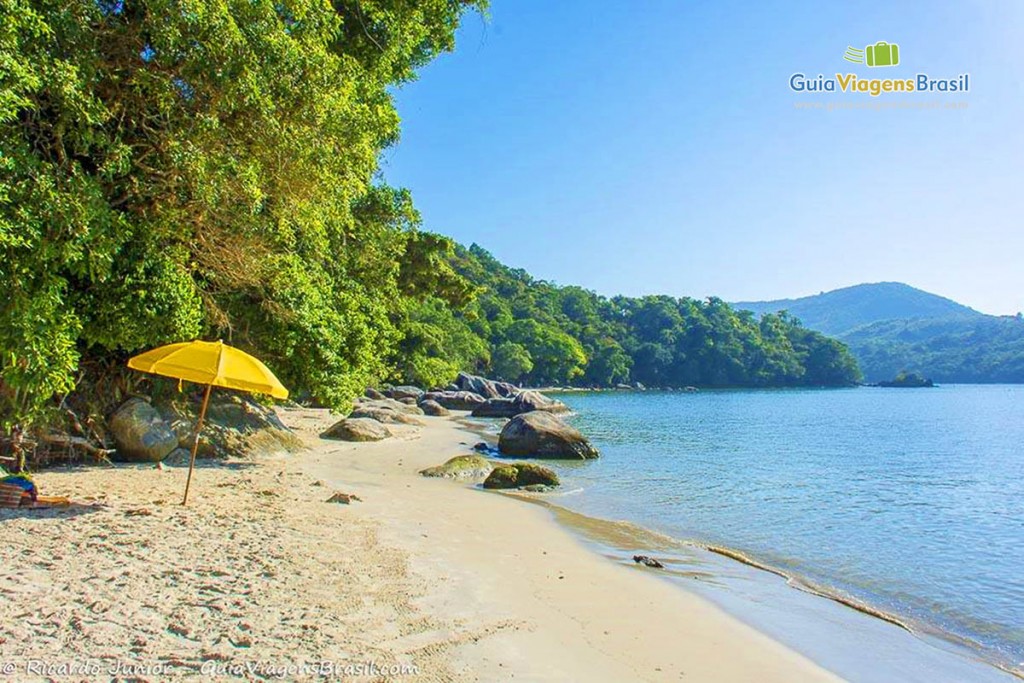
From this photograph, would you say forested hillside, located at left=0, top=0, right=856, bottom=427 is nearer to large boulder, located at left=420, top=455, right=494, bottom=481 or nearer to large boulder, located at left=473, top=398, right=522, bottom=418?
large boulder, located at left=420, top=455, right=494, bottom=481

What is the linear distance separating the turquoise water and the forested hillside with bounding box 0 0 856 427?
25.2 ft

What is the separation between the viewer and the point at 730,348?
127188mm

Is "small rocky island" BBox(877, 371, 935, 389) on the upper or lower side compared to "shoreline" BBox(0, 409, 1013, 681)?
upper

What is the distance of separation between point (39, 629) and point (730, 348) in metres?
131

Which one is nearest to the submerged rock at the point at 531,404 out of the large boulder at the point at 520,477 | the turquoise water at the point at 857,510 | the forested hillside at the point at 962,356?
the turquoise water at the point at 857,510

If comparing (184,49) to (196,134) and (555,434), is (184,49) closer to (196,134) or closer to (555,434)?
(196,134)

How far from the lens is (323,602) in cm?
544

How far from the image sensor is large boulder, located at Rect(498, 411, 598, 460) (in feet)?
69.0

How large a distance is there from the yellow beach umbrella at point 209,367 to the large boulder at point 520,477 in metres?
7.27

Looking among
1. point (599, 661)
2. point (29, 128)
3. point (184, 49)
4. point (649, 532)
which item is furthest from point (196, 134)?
point (649, 532)

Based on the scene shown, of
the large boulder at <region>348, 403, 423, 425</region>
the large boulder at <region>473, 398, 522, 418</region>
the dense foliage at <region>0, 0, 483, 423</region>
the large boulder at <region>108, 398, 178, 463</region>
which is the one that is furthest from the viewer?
the large boulder at <region>473, 398, 522, 418</region>

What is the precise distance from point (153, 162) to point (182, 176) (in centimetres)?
95

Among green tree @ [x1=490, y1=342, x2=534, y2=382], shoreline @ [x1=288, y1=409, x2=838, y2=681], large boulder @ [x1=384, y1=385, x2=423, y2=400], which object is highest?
green tree @ [x1=490, y1=342, x2=534, y2=382]

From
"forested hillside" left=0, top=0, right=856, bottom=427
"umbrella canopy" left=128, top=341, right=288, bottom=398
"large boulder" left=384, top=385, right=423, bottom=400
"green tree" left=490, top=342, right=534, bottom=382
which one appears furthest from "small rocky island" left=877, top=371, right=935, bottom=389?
"umbrella canopy" left=128, top=341, right=288, bottom=398
